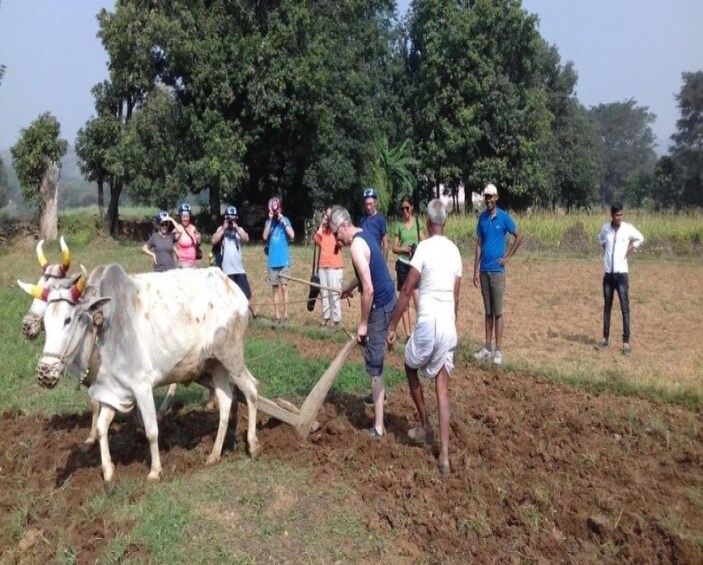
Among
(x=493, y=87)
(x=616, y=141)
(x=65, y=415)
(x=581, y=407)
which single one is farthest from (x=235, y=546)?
(x=616, y=141)

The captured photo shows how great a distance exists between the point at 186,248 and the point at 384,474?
601cm

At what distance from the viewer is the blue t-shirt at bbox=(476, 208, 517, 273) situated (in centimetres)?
977

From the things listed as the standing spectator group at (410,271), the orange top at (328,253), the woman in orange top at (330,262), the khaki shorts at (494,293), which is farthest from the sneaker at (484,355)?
the orange top at (328,253)

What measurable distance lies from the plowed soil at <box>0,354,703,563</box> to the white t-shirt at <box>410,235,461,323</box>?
123 cm

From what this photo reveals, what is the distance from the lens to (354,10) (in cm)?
3172

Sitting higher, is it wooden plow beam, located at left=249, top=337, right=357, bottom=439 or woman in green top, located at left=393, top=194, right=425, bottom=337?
woman in green top, located at left=393, top=194, right=425, bottom=337

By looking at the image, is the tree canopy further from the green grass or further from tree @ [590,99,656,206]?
tree @ [590,99,656,206]

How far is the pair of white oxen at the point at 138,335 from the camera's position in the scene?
561 centimetres

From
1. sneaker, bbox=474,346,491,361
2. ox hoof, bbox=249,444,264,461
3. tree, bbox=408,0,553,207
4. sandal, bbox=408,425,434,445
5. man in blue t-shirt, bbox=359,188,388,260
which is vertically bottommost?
ox hoof, bbox=249,444,264,461

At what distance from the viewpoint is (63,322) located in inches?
218

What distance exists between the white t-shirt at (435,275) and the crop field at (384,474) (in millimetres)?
1229

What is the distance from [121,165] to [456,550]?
25.9 meters

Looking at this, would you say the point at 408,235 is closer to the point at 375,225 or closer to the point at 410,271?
the point at 375,225

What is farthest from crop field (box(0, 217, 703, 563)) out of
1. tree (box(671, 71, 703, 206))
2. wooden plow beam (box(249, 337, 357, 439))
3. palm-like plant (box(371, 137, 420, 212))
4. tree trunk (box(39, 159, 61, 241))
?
tree (box(671, 71, 703, 206))
